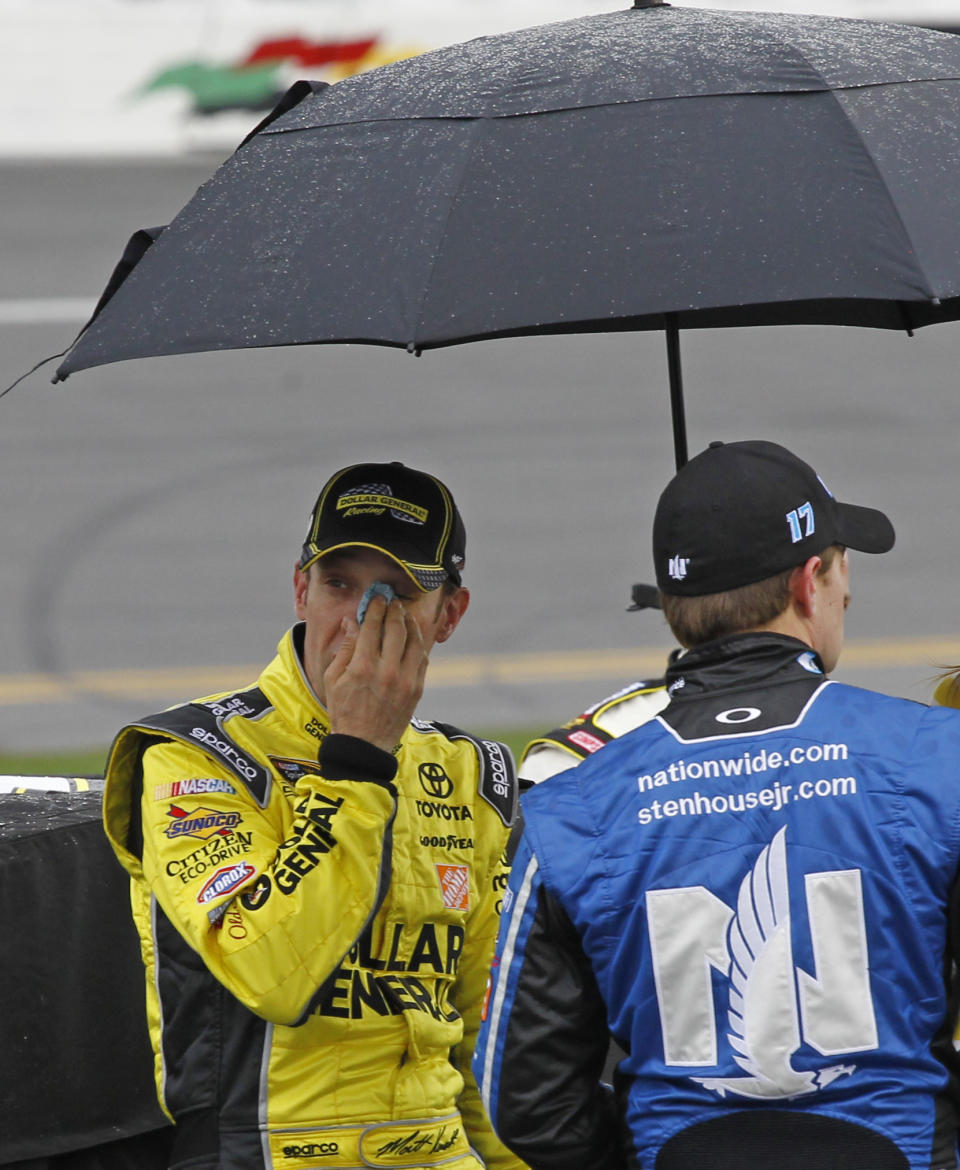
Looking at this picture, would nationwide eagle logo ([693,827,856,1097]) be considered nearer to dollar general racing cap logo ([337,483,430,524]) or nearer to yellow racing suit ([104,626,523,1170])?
yellow racing suit ([104,626,523,1170])

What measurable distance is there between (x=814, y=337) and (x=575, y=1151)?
49.3 ft

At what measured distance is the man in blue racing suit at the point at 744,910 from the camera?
6.42 ft

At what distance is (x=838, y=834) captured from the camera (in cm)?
196

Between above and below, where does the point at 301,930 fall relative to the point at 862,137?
below

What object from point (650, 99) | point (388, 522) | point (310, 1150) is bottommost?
point (310, 1150)

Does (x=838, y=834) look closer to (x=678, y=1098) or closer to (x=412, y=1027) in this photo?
(x=678, y=1098)

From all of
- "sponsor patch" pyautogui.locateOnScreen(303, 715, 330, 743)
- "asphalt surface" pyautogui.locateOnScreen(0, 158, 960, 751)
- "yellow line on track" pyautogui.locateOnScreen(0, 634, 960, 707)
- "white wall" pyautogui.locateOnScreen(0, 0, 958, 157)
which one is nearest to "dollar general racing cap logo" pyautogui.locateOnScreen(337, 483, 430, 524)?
"sponsor patch" pyautogui.locateOnScreen(303, 715, 330, 743)

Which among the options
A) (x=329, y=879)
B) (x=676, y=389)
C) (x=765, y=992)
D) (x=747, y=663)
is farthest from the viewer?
(x=676, y=389)

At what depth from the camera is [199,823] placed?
2.33 m

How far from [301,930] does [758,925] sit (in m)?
0.63

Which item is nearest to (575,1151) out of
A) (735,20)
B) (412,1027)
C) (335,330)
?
(412,1027)

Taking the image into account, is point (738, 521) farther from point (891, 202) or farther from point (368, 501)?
point (368, 501)

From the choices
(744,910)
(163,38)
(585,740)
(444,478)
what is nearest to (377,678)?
(744,910)

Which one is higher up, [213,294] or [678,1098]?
[213,294]
